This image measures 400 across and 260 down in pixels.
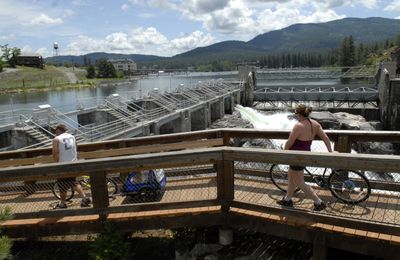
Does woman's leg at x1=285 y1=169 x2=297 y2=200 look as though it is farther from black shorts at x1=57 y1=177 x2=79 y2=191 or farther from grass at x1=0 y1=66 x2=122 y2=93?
grass at x1=0 y1=66 x2=122 y2=93

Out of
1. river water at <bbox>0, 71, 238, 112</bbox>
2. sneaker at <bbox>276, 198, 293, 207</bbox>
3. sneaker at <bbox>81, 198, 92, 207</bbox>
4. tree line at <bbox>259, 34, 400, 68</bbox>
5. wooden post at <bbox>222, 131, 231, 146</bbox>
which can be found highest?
tree line at <bbox>259, 34, 400, 68</bbox>

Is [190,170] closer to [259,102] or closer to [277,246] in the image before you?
[277,246]

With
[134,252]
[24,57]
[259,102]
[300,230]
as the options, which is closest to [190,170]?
[134,252]

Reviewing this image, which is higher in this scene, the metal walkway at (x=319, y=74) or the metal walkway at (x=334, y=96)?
the metal walkway at (x=319, y=74)

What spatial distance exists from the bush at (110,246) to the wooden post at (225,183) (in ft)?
4.95

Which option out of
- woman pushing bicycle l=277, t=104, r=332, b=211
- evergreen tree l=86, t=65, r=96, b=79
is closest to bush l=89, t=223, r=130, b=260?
woman pushing bicycle l=277, t=104, r=332, b=211

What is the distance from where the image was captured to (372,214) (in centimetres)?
514

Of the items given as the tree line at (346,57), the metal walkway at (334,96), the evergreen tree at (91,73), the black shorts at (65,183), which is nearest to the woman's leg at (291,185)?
the black shorts at (65,183)

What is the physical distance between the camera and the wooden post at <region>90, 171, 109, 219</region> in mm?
5547

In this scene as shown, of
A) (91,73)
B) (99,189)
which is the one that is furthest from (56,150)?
(91,73)

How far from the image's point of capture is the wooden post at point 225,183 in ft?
17.8

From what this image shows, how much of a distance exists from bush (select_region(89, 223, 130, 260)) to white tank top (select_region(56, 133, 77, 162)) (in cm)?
186

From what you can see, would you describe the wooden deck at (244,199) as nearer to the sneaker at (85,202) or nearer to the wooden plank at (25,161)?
the sneaker at (85,202)

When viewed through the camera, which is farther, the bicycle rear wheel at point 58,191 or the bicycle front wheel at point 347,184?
the bicycle rear wheel at point 58,191
